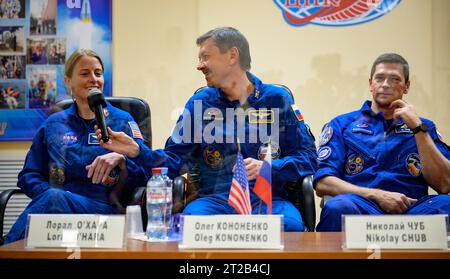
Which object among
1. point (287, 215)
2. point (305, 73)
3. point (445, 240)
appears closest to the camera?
point (445, 240)

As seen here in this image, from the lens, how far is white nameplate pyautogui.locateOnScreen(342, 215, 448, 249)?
5.34ft

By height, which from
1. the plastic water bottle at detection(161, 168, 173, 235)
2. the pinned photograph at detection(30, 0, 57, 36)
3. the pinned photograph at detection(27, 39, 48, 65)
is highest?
the pinned photograph at detection(30, 0, 57, 36)

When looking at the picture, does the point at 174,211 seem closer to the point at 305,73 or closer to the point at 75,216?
the point at 75,216

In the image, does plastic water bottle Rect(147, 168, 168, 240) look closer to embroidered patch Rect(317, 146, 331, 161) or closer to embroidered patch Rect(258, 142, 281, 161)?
embroidered patch Rect(258, 142, 281, 161)

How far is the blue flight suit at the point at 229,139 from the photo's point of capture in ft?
7.64

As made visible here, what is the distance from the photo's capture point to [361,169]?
2311 mm

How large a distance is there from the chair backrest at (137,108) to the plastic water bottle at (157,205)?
18 centimetres

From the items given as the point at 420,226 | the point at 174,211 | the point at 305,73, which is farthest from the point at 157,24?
the point at 420,226

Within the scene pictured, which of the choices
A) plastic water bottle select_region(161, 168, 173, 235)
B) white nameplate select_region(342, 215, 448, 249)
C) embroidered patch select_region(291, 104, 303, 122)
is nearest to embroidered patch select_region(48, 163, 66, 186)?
plastic water bottle select_region(161, 168, 173, 235)

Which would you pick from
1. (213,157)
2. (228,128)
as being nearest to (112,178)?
(213,157)

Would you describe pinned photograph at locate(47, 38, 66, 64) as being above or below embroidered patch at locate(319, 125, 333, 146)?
above

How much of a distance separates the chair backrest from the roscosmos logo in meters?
0.78

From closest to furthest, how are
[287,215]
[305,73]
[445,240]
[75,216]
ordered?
1. [445,240]
2. [75,216]
3. [287,215]
4. [305,73]
